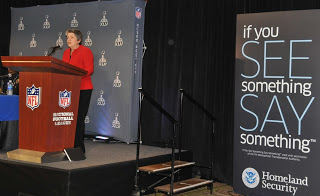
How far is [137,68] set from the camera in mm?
6355

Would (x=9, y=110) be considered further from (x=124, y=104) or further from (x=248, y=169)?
(x=248, y=169)

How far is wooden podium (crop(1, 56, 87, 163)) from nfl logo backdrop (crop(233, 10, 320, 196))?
1.82m

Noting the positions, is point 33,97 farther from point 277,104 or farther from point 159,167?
point 277,104

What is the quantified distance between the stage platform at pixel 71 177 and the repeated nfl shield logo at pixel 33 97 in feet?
1.84

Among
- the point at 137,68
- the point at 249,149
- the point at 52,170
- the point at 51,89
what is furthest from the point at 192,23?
the point at 52,170

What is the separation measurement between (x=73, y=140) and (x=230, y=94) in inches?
85.9

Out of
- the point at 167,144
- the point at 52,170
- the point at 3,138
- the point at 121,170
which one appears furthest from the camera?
the point at 167,144

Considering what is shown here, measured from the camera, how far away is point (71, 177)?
4031 mm

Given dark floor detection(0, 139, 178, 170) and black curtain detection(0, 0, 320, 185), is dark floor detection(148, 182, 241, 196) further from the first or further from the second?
dark floor detection(0, 139, 178, 170)

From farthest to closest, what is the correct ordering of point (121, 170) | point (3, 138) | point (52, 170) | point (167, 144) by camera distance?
point (167, 144) → point (3, 138) → point (121, 170) → point (52, 170)

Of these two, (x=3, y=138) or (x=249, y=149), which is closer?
(x=249, y=149)

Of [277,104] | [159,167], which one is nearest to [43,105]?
[159,167]

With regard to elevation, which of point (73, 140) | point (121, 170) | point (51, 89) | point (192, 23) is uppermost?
point (192, 23)

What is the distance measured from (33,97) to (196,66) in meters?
2.50
